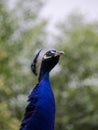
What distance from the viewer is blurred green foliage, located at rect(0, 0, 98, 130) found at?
15.3 m

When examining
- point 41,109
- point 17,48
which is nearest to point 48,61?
point 41,109

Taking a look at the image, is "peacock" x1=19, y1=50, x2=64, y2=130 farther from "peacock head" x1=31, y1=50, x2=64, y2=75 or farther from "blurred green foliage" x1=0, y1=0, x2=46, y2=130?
"blurred green foliage" x1=0, y1=0, x2=46, y2=130

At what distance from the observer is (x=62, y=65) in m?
18.1

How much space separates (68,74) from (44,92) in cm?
1468

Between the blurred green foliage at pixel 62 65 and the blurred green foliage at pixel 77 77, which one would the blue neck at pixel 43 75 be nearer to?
the blurred green foliage at pixel 62 65

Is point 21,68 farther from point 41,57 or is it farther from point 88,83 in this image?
point 41,57

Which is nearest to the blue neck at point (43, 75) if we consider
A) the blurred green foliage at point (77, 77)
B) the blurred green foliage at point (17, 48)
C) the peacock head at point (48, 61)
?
the peacock head at point (48, 61)

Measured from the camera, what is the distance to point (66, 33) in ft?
62.8

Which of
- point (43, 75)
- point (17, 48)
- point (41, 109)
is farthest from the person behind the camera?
point (17, 48)

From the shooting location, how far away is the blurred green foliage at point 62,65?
15.3 m

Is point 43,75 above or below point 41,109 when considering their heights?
above

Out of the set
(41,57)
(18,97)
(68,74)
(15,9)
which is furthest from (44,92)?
(68,74)

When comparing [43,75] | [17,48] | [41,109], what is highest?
[17,48]

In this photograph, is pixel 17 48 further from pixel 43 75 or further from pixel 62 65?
pixel 43 75
